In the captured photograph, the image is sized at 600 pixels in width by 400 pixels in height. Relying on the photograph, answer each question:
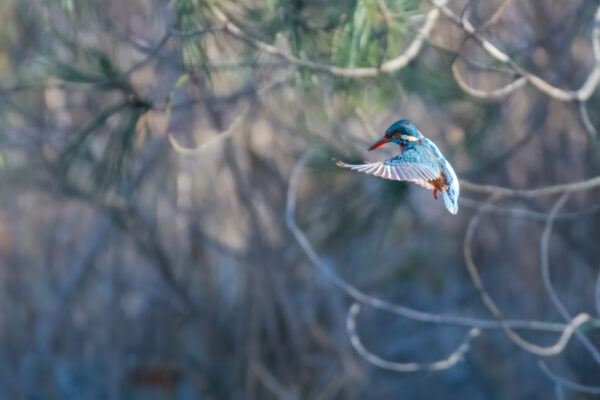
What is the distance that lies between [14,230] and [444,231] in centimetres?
137

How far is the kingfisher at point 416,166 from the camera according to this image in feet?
0.93

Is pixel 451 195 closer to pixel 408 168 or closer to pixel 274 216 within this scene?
pixel 408 168

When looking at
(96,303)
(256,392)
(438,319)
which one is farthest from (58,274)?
(438,319)

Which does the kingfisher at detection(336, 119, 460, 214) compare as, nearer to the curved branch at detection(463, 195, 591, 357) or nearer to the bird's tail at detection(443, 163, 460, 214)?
the bird's tail at detection(443, 163, 460, 214)

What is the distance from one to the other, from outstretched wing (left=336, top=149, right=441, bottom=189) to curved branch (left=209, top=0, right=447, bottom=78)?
49 cm

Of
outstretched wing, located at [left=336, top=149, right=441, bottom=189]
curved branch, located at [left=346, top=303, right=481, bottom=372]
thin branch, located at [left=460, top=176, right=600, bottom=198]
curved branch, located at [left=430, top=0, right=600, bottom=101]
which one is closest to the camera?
outstretched wing, located at [left=336, top=149, right=441, bottom=189]

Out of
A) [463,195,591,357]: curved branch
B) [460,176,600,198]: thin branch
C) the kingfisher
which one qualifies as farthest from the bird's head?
[463,195,591,357]: curved branch

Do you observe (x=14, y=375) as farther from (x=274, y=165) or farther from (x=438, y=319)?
(x=438, y=319)

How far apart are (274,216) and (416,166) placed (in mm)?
1650

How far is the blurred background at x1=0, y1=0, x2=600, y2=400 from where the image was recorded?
48.3 inches

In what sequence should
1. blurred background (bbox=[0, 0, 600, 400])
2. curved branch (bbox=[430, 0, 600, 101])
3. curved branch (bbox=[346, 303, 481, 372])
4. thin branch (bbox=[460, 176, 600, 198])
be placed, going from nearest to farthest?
curved branch (bbox=[430, 0, 600, 101]) → thin branch (bbox=[460, 176, 600, 198]) → blurred background (bbox=[0, 0, 600, 400]) → curved branch (bbox=[346, 303, 481, 372])

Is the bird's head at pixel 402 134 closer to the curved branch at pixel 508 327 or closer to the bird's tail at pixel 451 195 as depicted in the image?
the bird's tail at pixel 451 195

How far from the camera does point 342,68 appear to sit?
88cm

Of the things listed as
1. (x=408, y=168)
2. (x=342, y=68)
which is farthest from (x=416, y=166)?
(x=342, y=68)
